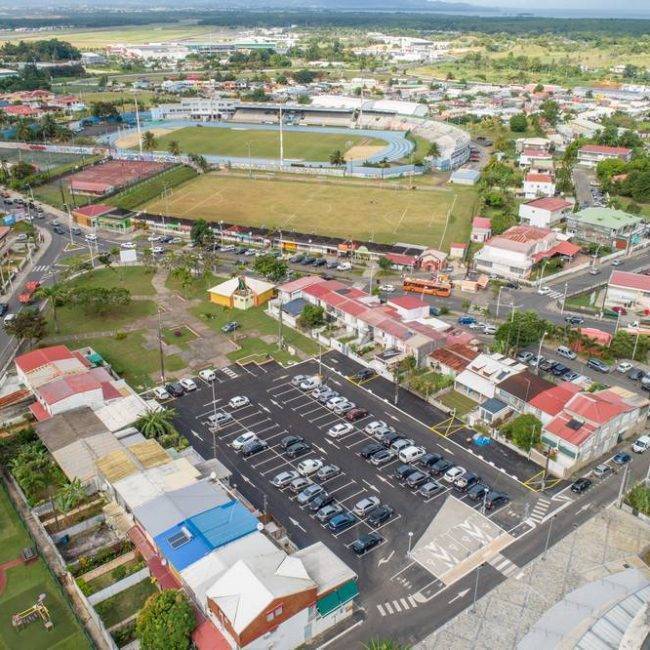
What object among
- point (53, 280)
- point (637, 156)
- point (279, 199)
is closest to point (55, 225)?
point (53, 280)

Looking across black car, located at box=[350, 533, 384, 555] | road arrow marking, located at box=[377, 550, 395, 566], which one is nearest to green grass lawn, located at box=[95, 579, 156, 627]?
black car, located at box=[350, 533, 384, 555]

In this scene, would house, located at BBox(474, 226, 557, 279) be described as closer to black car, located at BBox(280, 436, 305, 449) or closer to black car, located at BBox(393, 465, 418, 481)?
black car, located at BBox(393, 465, 418, 481)

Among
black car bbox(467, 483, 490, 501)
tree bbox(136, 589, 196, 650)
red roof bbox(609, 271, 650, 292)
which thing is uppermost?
red roof bbox(609, 271, 650, 292)

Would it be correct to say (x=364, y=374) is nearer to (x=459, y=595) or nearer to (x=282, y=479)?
(x=282, y=479)

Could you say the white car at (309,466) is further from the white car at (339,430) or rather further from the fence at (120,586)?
the fence at (120,586)

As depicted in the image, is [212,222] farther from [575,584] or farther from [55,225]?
[575,584]
